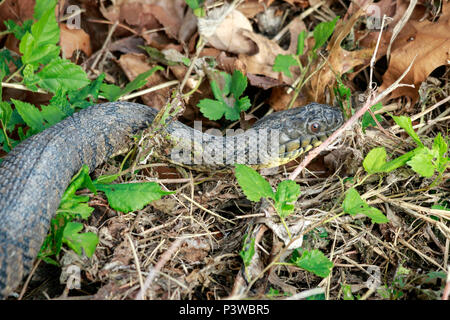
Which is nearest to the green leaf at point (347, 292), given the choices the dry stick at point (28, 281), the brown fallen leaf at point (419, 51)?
the dry stick at point (28, 281)

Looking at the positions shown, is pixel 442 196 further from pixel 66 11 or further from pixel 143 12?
pixel 66 11

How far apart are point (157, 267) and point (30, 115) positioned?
7.55 ft

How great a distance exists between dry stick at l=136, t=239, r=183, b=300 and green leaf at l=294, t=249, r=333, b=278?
1041mm

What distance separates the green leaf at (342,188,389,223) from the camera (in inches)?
139

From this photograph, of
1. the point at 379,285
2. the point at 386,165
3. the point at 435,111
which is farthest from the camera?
the point at 435,111

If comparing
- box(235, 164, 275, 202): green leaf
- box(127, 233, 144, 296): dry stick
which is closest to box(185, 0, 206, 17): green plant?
box(235, 164, 275, 202): green leaf

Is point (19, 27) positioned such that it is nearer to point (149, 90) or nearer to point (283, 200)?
point (149, 90)

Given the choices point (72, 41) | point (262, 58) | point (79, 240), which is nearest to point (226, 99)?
point (262, 58)

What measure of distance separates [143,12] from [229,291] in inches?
172

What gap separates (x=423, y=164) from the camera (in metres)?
3.99

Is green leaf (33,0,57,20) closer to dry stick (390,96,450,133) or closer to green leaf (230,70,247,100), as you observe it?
green leaf (230,70,247,100)

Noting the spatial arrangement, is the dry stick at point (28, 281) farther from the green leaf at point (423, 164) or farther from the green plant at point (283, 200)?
the green leaf at point (423, 164)

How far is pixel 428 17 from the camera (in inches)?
214

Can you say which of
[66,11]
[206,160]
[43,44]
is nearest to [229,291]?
[206,160]
